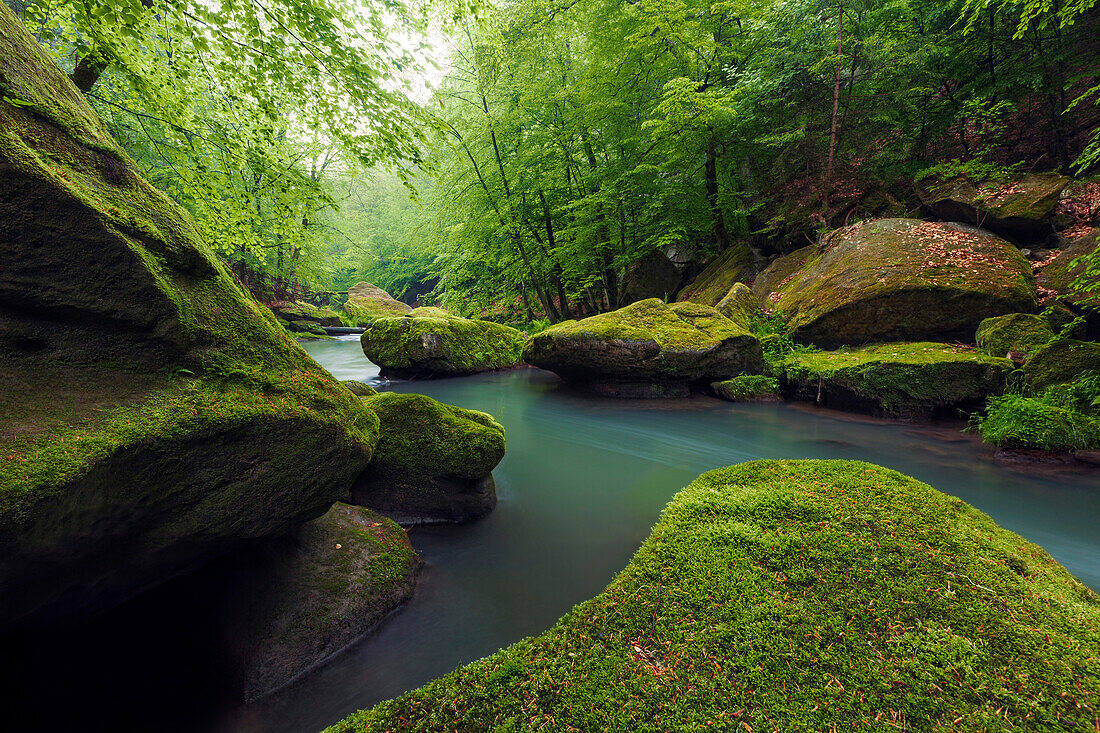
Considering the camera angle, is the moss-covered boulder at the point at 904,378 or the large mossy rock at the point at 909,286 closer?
the moss-covered boulder at the point at 904,378

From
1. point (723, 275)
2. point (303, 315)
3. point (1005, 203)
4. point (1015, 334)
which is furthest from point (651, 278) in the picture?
point (303, 315)

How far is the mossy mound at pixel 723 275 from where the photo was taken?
11.9 m

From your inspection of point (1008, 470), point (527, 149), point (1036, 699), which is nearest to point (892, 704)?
point (1036, 699)

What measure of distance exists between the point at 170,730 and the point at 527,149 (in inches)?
550

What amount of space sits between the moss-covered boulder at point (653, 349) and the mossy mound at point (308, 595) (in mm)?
6204

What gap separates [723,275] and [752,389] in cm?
533

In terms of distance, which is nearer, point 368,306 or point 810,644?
point 810,644

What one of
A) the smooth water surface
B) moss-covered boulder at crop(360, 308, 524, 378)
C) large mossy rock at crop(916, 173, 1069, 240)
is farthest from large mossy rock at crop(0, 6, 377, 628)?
large mossy rock at crop(916, 173, 1069, 240)

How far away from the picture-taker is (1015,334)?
20.4 feet

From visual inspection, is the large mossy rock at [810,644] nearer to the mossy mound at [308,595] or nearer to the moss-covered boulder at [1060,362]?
the mossy mound at [308,595]

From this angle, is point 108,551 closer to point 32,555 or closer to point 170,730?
point 32,555

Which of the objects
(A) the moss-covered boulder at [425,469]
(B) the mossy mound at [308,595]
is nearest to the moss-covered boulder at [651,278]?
(A) the moss-covered boulder at [425,469]

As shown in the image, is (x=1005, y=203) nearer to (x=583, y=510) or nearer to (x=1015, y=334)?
(x=1015, y=334)

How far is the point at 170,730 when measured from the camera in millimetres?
2018
